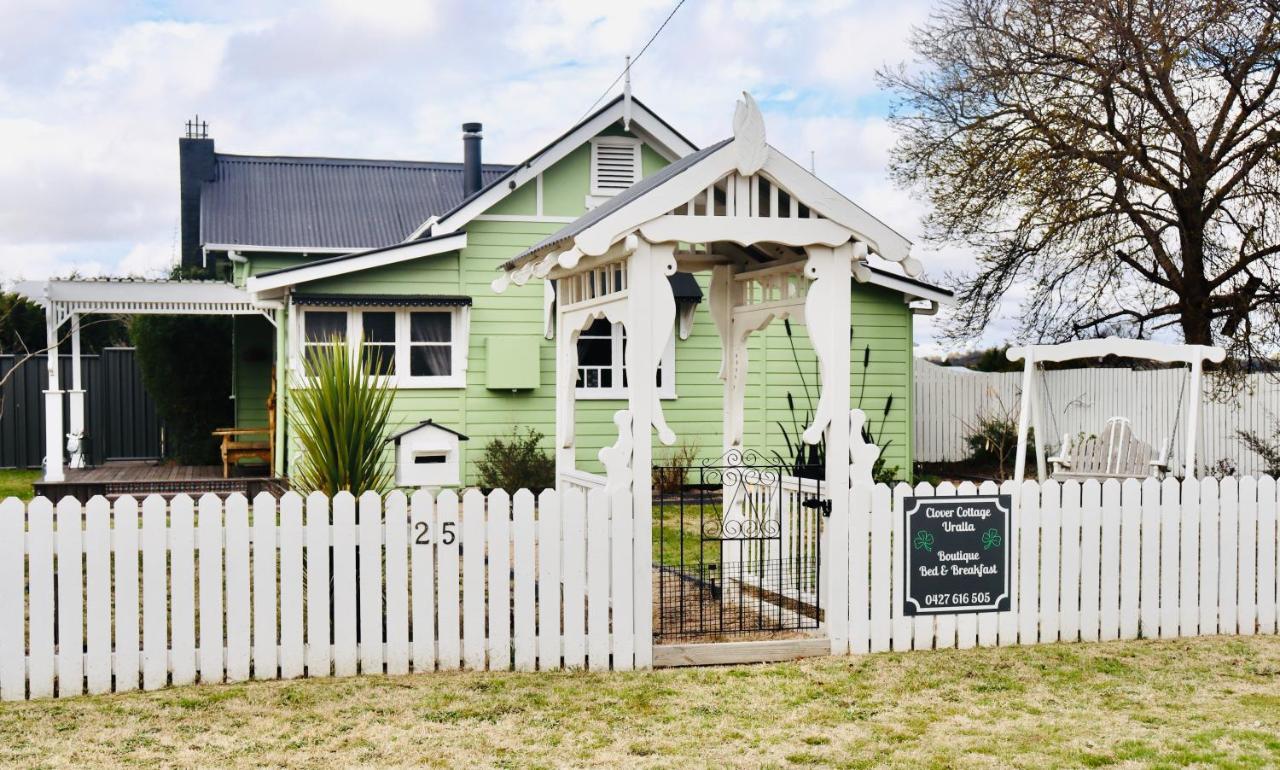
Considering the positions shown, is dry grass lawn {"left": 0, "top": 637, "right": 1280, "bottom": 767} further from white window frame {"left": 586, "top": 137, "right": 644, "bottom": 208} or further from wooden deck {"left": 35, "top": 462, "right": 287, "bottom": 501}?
white window frame {"left": 586, "top": 137, "right": 644, "bottom": 208}

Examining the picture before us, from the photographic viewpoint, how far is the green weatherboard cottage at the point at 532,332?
17.5 m

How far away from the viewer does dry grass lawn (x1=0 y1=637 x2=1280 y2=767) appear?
19.1 feet

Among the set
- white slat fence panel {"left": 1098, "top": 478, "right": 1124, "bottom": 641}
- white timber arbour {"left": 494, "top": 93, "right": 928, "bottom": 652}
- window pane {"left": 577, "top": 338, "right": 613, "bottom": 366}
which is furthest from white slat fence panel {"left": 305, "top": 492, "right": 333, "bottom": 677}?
window pane {"left": 577, "top": 338, "right": 613, "bottom": 366}

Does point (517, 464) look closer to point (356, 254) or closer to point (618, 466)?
point (356, 254)

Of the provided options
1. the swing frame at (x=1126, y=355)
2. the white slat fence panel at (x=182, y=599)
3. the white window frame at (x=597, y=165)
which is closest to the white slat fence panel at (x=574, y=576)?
the white slat fence panel at (x=182, y=599)

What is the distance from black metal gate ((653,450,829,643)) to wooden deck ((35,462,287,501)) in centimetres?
601

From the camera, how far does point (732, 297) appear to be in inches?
399

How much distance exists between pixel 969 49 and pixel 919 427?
777 centimetres

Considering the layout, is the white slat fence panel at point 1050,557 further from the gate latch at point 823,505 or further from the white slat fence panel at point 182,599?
the white slat fence panel at point 182,599

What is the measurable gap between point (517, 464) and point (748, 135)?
9671 millimetres

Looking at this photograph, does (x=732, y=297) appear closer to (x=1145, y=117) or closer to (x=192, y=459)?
(x=1145, y=117)

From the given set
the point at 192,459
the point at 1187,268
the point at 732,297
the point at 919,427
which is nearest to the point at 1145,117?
the point at 1187,268

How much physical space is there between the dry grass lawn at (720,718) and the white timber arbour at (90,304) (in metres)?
12.2

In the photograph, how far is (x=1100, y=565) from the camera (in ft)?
28.1
